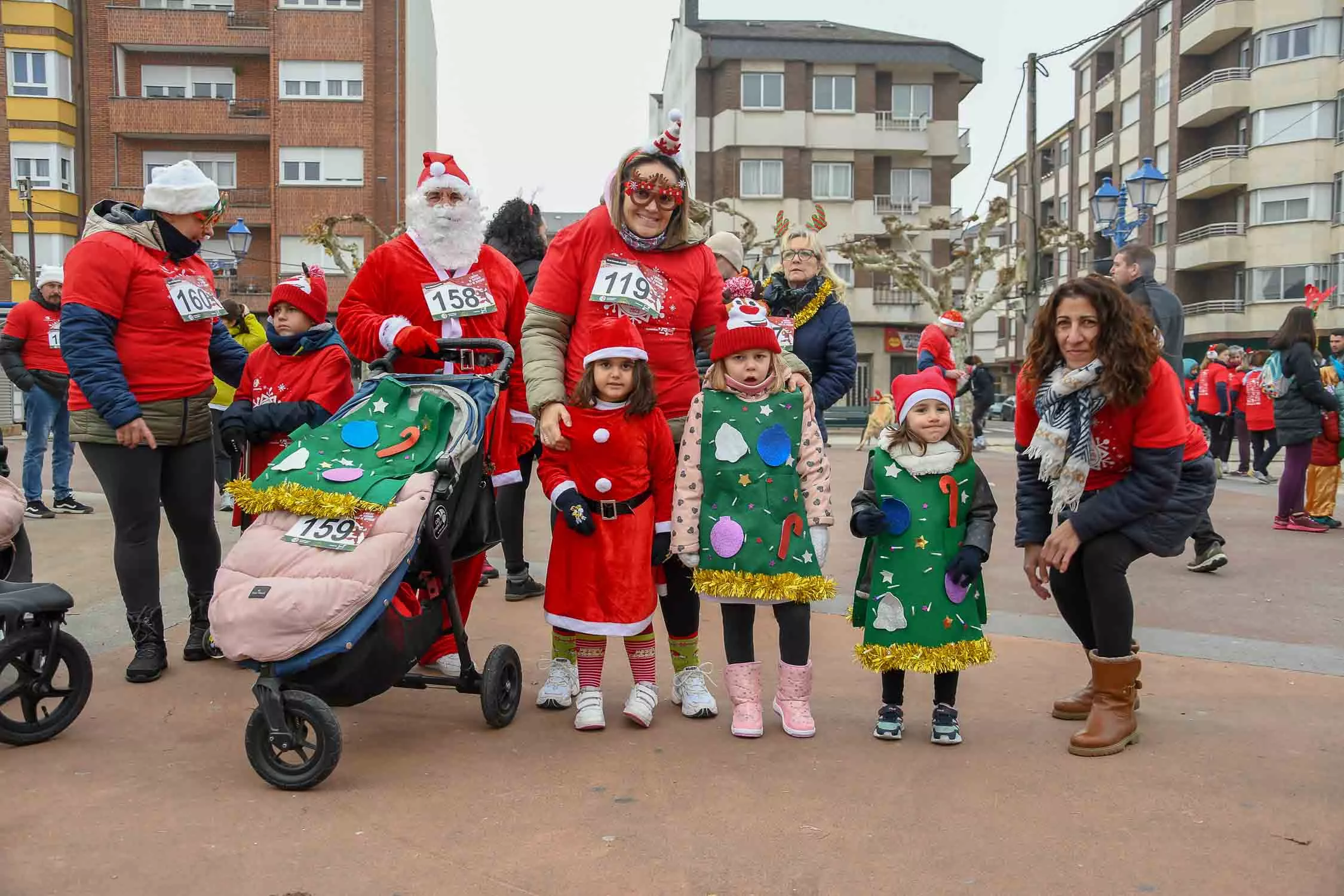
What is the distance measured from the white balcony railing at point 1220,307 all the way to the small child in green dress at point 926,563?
4106 cm

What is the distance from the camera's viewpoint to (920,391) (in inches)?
169

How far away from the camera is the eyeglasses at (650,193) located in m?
4.49

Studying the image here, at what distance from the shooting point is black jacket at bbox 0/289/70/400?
9.91 meters

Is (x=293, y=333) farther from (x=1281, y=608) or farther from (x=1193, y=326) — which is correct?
(x=1193, y=326)

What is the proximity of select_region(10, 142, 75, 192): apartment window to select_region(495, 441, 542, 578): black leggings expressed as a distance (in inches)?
1665

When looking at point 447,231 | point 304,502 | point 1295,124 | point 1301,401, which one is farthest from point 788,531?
point 1295,124

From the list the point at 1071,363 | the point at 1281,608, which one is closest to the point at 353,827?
the point at 1071,363

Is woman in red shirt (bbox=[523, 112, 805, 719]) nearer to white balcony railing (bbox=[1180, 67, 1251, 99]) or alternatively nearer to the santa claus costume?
the santa claus costume

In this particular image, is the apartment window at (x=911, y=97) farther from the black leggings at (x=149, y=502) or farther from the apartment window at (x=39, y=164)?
the black leggings at (x=149, y=502)

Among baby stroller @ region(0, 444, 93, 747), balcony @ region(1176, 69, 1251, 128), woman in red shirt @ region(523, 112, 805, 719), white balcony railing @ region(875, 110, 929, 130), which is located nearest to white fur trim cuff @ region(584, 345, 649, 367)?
woman in red shirt @ region(523, 112, 805, 719)

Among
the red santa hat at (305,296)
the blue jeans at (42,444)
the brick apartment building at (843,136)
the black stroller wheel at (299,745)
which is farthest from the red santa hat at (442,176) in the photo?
the brick apartment building at (843,136)

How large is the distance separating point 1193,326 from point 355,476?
44.7m

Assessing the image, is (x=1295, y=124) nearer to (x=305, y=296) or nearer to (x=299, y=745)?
(x=305, y=296)

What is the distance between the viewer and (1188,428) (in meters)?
4.23
